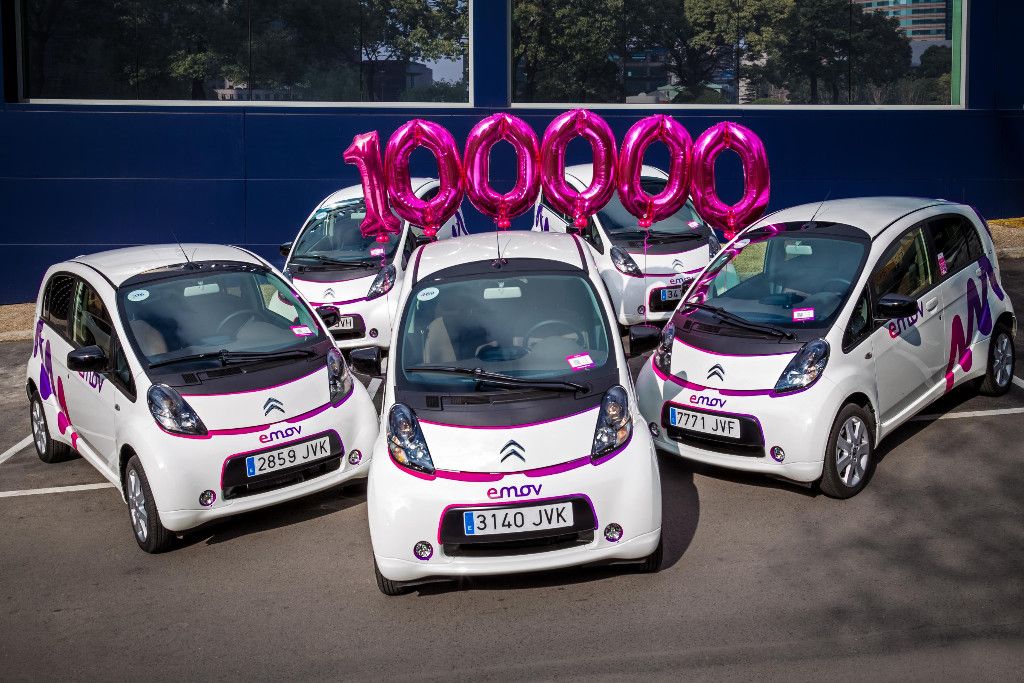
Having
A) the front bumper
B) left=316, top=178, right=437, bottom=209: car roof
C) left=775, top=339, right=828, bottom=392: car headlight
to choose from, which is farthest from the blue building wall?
the front bumper

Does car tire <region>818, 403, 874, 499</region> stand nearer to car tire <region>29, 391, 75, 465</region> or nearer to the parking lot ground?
the parking lot ground

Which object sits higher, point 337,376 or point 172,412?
point 337,376

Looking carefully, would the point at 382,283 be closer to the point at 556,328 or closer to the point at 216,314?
the point at 216,314

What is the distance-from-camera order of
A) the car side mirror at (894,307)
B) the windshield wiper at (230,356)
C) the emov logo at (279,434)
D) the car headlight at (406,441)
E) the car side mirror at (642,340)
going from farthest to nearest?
the car side mirror at (894,307)
the windshield wiper at (230,356)
the car side mirror at (642,340)
the emov logo at (279,434)
the car headlight at (406,441)

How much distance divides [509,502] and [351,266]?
262 inches

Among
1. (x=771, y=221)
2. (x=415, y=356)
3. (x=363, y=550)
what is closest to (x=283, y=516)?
(x=363, y=550)

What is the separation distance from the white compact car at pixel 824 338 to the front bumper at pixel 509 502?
5.33 ft

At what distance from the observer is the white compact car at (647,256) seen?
472 inches

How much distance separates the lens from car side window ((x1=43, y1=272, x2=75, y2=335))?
866cm

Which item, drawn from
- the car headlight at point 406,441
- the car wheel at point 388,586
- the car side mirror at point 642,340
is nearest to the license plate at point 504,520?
the car headlight at point 406,441

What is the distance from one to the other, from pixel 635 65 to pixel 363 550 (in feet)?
37.8

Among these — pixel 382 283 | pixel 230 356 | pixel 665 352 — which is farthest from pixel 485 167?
pixel 230 356

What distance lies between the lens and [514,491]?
6.00 meters

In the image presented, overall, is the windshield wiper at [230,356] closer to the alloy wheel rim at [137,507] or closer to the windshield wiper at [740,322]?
the alloy wheel rim at [137,507]
